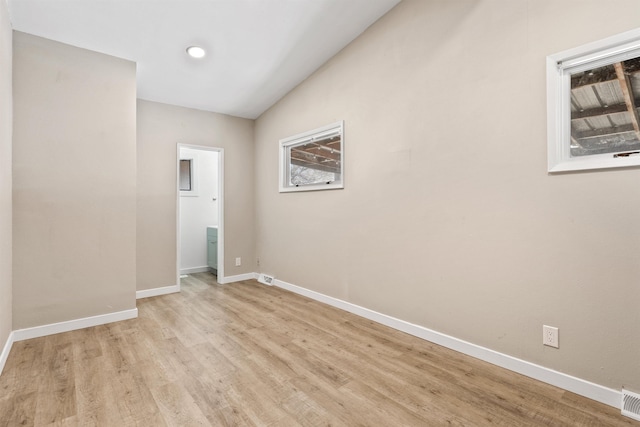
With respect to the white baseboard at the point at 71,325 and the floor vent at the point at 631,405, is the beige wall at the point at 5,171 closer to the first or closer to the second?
the white baseboard at the point at 71,325

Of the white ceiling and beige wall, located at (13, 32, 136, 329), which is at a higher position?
the white ceiling

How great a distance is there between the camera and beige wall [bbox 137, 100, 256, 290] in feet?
12.9

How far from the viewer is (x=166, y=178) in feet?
13.4

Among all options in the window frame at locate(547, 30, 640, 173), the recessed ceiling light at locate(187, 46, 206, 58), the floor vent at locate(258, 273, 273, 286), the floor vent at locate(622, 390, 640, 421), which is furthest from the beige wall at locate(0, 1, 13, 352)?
the floor vent at locate(622, 390, 640, 421)

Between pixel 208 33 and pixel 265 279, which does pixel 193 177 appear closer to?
pixel 265 279

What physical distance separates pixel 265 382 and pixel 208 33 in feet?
9.99

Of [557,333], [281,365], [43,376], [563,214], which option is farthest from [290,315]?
[563,214]

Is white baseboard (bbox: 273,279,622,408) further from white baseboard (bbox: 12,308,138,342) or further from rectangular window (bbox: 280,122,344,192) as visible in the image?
white baseboard (bbox: 12,308,138,342)

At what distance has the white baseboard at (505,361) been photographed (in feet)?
5.87

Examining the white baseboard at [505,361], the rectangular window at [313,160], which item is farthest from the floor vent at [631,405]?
the rectangular window at [313,160]

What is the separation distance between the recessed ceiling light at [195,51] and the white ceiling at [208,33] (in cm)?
6

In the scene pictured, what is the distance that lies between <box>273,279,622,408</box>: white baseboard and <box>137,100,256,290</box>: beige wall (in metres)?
2.45

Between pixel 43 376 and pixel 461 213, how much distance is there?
10.6ft

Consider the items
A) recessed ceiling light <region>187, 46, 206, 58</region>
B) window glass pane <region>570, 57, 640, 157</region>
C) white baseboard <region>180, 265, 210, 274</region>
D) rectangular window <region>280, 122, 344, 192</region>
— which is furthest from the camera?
white baseboard <region>180, 265, 210, 274</region>
